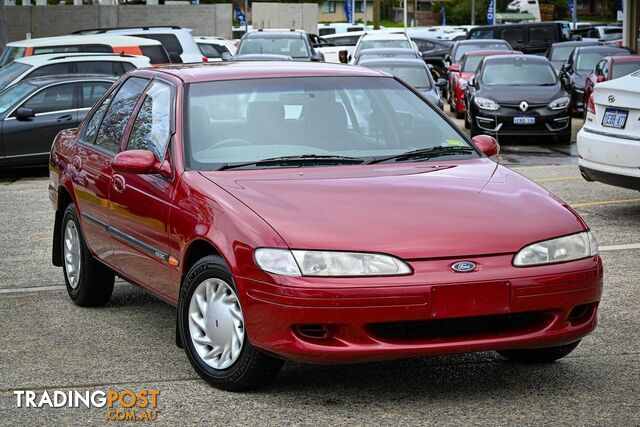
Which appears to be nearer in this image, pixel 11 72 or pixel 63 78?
pixel 63 78

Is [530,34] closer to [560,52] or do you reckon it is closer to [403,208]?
[560,52]

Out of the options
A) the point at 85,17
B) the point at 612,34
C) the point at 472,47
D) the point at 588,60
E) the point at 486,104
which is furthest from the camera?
the point at 612,34

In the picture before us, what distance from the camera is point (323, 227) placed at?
5410mm

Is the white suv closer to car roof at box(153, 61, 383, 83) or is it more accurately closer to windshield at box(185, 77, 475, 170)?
car roof at box(153, 61, 383, 83)

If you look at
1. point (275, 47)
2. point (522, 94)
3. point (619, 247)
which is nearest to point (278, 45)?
point (275, 47)

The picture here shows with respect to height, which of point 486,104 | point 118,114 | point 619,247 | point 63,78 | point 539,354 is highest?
point 118,114

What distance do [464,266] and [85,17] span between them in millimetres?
44254

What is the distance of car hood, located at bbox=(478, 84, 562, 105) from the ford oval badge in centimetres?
1607

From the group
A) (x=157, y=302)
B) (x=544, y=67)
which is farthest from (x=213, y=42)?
(x=157, y=302)

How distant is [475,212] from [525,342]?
62cm

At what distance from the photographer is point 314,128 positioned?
665cm

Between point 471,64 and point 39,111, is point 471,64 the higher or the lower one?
the lower one

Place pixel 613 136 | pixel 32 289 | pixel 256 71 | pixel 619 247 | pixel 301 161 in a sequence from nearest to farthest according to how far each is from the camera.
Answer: pixel 301 161
pixel 256 71
pixel 32 289
pixel 619 247
pixel 613 136

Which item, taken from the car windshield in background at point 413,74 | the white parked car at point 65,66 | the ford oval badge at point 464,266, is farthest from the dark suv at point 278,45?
the ford oval badge at point 464,266
